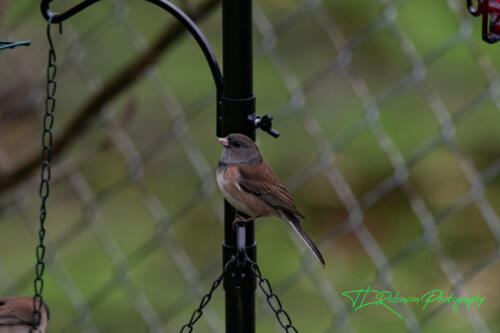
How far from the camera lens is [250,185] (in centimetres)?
133

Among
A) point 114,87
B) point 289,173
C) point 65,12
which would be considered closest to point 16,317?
point 114,87

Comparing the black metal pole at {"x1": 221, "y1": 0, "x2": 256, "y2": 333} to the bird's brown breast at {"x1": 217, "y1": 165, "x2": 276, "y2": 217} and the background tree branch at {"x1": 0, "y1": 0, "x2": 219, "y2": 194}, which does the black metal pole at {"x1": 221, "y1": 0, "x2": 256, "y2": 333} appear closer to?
the bird's brown breast at {"x1": 217, "y1": 165, "x2": 276, "y2": 217}

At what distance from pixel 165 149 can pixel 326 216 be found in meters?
0.44

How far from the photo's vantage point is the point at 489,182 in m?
2.13

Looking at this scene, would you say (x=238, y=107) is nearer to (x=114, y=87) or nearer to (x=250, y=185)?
(x=250, y=185)

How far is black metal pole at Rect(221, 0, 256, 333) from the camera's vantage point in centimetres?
103

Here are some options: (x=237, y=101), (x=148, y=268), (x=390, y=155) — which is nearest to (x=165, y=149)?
(x=148, y=268)

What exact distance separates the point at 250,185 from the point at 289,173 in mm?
815

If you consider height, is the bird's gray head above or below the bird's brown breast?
above

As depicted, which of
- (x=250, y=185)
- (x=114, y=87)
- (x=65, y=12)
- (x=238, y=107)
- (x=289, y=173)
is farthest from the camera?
(x=289, y=173)

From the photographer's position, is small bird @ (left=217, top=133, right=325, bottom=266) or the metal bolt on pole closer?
the metal bolt on pole

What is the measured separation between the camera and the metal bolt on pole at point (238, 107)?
3.39 feet

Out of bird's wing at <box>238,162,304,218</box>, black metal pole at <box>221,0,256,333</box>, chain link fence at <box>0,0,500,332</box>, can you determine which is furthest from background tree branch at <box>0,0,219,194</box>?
black metal pole at <box>221,0,256,333</box>

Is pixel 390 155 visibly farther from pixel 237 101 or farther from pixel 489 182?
pixel 237 101
